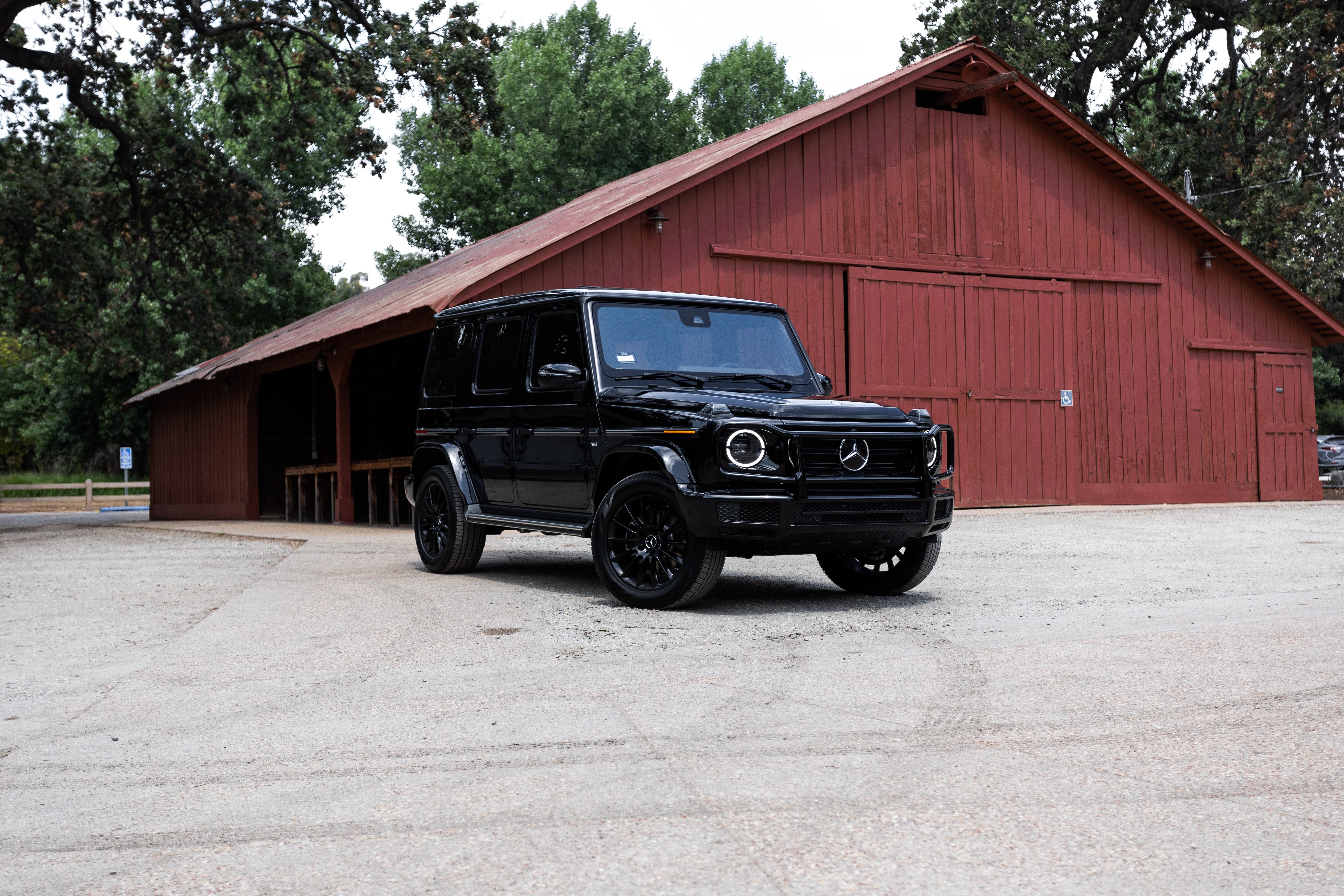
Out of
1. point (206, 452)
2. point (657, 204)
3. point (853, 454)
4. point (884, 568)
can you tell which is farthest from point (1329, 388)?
point (853, 454)

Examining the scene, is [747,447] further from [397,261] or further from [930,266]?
[397,261]

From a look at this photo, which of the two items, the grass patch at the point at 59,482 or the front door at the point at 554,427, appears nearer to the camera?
the front door at the point at 554,427

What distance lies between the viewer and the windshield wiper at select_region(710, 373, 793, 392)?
368 inches

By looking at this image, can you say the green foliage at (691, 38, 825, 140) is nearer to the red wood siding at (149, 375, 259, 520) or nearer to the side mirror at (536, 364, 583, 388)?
the red wood siding at (149, 375, 259, 520)

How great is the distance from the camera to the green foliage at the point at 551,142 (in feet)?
159

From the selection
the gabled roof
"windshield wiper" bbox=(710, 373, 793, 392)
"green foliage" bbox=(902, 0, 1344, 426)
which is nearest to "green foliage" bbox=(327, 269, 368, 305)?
"green foliage" bbox=(902, 0, 1344, 426)

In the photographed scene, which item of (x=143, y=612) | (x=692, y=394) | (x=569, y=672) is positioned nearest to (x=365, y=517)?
(x=143, y=612)

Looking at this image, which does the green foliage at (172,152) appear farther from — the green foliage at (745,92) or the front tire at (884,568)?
the green foliage at (745,92)

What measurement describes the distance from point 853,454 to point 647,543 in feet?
4.69

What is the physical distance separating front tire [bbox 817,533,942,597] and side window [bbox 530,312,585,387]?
227 cm

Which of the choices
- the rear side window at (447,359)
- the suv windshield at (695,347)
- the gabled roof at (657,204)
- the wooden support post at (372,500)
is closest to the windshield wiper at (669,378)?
the suv windshield at (695,347)

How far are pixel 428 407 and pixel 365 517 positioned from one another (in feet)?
42.2

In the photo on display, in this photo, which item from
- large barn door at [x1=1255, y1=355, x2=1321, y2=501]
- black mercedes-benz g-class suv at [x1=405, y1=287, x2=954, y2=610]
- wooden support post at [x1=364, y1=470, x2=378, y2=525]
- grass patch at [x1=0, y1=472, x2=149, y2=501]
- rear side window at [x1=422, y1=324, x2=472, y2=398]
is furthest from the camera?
grass patch at [x1=0, y1=472, x2=149, y2=501]

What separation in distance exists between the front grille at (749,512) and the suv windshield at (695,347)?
153 centimetres
